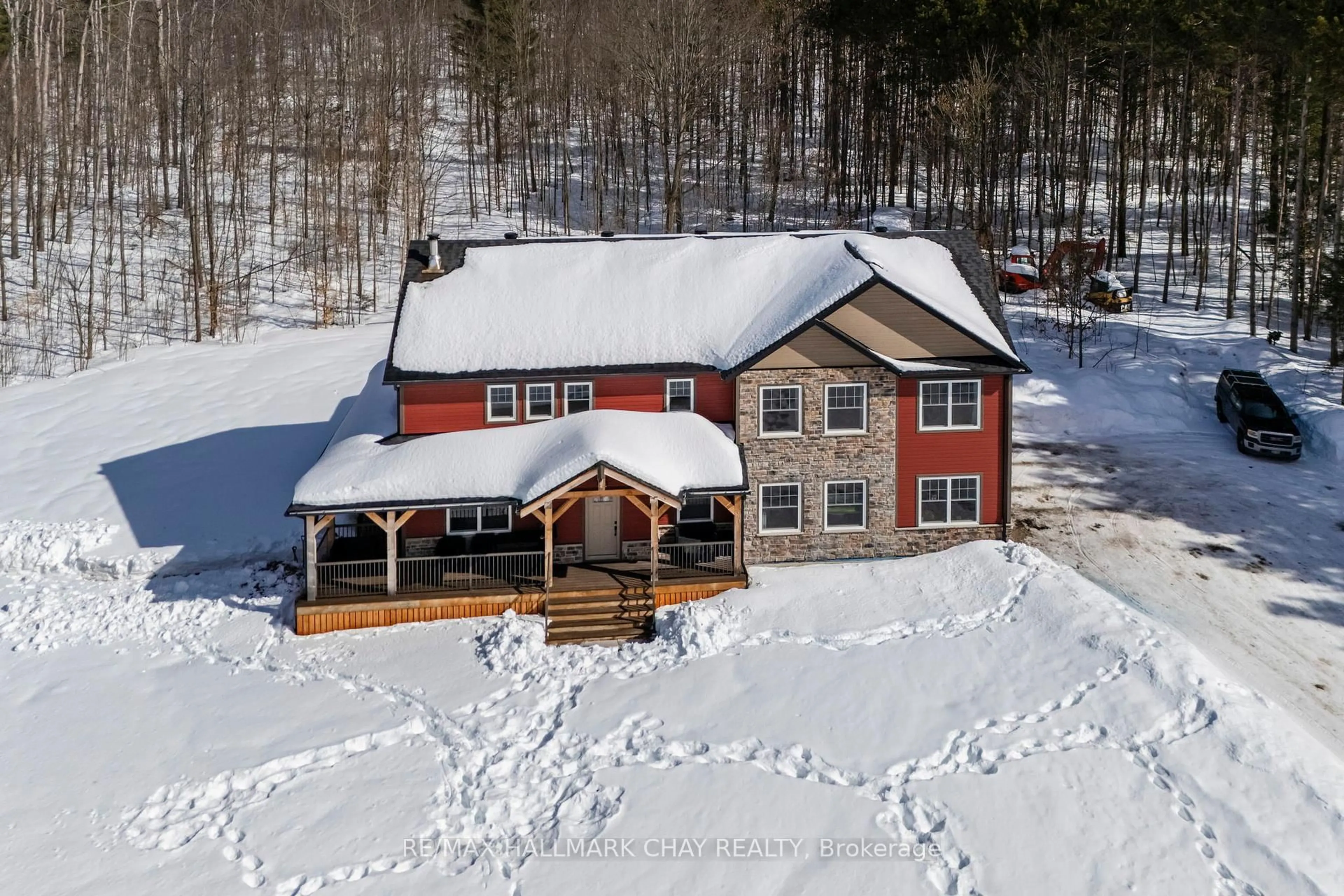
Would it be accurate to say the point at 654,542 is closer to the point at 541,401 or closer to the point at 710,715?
the point at 710,715

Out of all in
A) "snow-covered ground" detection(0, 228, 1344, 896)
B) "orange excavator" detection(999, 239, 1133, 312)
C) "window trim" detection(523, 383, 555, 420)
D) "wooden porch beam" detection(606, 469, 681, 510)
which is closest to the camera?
"snow-covered ground" detection(0, 228, 1344, 896)

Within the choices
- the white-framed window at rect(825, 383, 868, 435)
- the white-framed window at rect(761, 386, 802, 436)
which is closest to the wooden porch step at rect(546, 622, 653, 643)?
the white-framed window at rect(761, 386, 802, 436)

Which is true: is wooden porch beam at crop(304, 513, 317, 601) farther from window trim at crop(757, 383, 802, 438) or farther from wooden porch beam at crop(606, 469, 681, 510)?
window trim at crop(757, 383, 802, 438)

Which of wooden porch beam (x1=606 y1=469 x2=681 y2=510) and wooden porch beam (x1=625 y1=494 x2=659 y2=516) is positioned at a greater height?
wooden porch beam (x1=606 y1=469 x2=681 y2=510)

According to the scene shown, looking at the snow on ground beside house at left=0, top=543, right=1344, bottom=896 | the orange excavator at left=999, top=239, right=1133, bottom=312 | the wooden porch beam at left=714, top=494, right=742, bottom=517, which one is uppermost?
the orange excavator at left=999, top=239, right=1133, bottom=312

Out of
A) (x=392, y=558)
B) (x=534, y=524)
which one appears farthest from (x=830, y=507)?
(x=392, y=558)

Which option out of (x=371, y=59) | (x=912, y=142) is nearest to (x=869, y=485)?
(x=912, y=142)

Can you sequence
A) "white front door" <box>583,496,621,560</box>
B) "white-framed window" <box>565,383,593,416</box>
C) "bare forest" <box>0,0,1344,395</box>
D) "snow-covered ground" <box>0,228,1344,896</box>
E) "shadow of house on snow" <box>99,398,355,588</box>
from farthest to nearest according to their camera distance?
"bare forest" <box>0,0,1344,395</box>
"shadow of house on snow" <box>99,398,355,588</box>
"white-framed window" <box>565,383,593,416</box>
"white front door" <box>583,496,621,560</box>
"snow-covered ground" <box>0,228,1344,896</box>

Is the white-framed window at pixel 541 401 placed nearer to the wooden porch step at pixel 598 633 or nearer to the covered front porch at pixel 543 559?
the covered front porch at pixel 543 559
